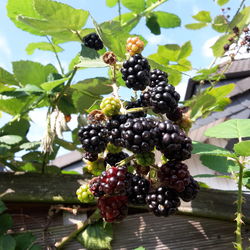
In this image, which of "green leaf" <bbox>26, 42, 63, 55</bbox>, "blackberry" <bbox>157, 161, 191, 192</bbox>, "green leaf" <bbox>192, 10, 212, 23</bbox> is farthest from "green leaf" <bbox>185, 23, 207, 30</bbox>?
"blackberry" <bbox>157, 161, 191, 192</bbox>

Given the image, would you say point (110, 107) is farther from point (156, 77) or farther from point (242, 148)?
point (242, 148)

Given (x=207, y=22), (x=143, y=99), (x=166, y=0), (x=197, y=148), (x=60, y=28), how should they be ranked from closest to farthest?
(x=143, y=99) → (x=197, y=148) → (x=60, y=28) → (x=166, y=0) → (x=207, y=22)

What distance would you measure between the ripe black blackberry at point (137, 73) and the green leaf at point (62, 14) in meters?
0.27

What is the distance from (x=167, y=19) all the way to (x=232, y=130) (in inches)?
29.4

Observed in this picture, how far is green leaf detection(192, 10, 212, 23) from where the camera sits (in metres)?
1.74

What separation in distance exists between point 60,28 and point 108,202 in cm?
54

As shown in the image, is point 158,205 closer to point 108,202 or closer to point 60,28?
point 108,202

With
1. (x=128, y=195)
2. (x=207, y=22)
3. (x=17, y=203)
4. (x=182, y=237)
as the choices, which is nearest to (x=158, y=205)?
(x=128, y=195)

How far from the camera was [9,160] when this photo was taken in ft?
4.58

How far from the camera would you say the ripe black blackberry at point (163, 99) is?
0.66 metres

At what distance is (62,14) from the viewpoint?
913 mm

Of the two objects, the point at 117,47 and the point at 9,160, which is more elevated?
the point at 117,47

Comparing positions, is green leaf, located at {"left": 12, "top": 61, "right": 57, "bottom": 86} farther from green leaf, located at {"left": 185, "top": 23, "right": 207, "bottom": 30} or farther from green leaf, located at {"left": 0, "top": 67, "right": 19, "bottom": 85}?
green leaf, located at {"left": 185, "top": 23, "right": 207, "bottom": 30}

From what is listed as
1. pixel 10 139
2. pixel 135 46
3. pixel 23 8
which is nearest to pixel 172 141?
pixel 135 46
